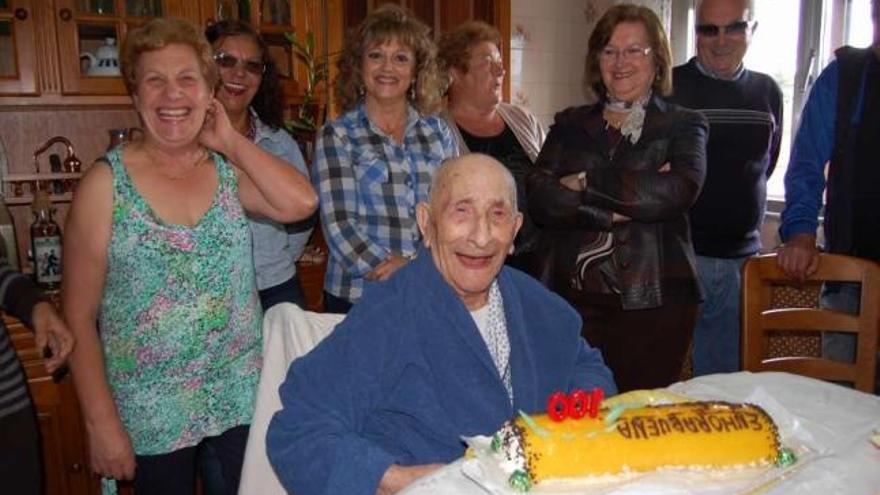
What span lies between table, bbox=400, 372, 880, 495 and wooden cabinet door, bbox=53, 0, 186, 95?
2059 millimetres

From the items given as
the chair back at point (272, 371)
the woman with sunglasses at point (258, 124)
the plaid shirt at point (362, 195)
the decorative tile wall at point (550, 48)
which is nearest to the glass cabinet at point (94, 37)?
the woman with sunglasses at point (258, 124)

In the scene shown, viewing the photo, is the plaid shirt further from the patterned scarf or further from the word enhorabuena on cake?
the word enhorabuena on cake

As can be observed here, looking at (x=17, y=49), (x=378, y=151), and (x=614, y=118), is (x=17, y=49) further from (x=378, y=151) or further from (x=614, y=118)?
(x=614, y=118)

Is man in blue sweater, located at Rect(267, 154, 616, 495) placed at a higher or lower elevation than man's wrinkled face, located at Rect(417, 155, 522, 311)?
lower

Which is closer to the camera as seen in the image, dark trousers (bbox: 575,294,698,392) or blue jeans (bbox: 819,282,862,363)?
dark trousers (bbox: 575,294,698,392)

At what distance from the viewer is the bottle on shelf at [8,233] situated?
8.06 feet

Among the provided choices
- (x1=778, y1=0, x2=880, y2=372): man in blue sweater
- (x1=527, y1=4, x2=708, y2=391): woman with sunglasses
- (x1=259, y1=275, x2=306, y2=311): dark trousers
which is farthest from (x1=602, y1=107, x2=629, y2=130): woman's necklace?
(x1=259, y1=275, x2=306, y2=311): dark trousers

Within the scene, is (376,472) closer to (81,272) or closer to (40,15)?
(81,272)

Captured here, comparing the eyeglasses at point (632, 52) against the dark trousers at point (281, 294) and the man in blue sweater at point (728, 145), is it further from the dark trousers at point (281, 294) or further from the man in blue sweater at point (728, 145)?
the dark trousers at point (281, 294)

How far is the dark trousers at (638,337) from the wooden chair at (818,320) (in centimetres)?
24

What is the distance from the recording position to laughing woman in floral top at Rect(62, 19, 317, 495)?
1.42 meters

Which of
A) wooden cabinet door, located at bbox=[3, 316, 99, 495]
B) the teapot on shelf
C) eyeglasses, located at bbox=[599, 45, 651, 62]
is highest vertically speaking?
the teapot on shelf

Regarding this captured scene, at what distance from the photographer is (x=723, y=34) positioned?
2379 mm

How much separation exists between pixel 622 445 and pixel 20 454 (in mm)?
1177
